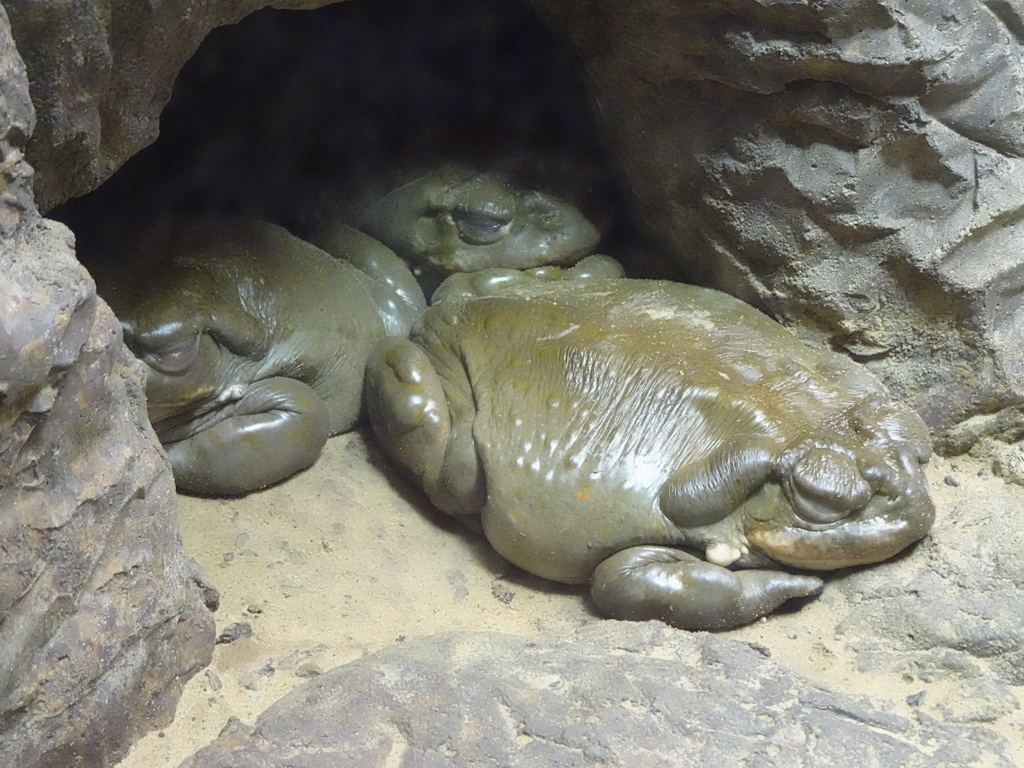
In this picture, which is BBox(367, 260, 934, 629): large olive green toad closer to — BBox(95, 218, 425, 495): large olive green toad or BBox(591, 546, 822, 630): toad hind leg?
A: BBox(591, 546, 822, 630): toad hind leg

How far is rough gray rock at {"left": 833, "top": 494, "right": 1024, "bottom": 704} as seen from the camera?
2227 mm

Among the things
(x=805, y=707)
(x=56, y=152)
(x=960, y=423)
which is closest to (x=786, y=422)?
(x=960, y=423)

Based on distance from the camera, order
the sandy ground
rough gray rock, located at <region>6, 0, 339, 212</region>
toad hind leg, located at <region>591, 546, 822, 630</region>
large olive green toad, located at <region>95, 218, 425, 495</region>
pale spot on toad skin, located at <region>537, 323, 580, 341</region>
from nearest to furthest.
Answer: rough gray rock, located at <region>6, 0, 339, 212</region> → the sandy ground → toad hind leg, located at <region>591, 546, 822, 630</region> → large olive green toad, located at <region>95, 218, 425, 495</region> → pale spot on toad skin, located at <region>537, 323, 580, 341</region>

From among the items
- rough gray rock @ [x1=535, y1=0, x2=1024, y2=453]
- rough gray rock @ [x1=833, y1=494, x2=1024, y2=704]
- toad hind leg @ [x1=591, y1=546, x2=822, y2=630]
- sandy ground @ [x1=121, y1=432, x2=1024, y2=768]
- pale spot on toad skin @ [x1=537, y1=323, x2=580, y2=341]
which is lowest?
sandy ground @ [x1=121, y1=432, x2=1024, y2=768]

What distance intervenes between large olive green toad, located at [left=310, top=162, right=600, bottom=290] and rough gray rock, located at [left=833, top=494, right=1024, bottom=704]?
1439 millimetres

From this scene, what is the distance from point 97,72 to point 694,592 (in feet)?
5.55

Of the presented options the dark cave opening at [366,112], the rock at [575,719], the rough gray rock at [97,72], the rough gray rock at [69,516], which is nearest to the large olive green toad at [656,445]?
the rock at [575,719]

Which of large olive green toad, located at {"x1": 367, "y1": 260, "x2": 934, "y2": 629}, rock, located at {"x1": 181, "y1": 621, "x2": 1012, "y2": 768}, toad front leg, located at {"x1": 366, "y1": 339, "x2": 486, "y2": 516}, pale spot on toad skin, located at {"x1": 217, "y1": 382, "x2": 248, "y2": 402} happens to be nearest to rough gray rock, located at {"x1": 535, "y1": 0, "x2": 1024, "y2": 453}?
large olive green toad, located at {"x1": 367, "y1": 260, "x2": 934, "y2": 629}

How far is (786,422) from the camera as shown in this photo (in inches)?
102

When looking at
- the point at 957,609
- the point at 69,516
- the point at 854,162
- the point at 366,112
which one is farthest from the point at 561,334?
the point at 69,516

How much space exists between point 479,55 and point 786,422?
194 centimetres

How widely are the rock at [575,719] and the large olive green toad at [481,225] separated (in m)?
1.63

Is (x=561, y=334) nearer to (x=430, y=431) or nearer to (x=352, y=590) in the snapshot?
(x=430, y=431)

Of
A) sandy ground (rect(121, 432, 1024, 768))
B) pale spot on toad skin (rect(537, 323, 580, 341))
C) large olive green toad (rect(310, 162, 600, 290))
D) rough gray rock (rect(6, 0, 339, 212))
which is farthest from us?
large olive green toad (rect(310, 162, 600, 290))
